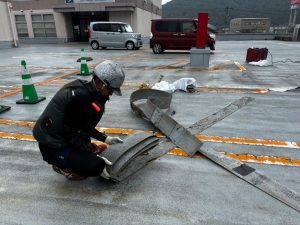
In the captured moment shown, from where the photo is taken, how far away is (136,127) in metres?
4.06

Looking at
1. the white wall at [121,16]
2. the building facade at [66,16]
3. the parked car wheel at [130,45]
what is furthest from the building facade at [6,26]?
the parked car wheel at [130,45]

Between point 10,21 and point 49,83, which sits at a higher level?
point 10,21

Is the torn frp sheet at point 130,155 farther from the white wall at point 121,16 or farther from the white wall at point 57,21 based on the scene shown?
the white wall at point 57,21

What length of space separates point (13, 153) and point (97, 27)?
16186 mm

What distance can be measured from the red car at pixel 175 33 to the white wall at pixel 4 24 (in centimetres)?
1206

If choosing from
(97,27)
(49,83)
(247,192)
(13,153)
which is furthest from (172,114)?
(97,27)

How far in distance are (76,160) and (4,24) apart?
832 inches

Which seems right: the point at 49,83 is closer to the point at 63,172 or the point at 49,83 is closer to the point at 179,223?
the point at 63,172

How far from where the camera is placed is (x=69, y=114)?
7.34 feet

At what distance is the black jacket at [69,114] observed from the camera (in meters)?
2.20

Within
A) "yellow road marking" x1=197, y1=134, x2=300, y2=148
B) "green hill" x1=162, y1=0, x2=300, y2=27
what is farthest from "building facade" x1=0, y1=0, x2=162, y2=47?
"green hill" x1=162, y1=0, x2=300, y2=27

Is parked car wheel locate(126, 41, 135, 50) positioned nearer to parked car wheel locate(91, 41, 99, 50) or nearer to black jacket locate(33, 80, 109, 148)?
parked car wheel locate(91, 41, 99, 50)

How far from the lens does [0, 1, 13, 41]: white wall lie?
18.8 metres

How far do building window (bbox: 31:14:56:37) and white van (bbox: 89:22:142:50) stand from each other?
1123 cm
